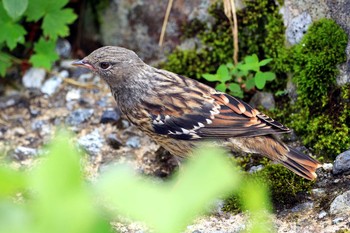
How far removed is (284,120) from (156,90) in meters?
1.05

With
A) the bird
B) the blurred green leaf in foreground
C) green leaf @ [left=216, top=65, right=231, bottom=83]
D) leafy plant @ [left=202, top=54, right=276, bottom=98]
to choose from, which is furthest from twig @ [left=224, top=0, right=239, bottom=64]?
the blurred green leaf in foreground

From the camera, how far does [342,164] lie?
4102 millimetres

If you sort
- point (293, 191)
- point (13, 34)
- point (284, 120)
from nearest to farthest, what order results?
point (293, 191) → point (284, 120) → point (13, 34)

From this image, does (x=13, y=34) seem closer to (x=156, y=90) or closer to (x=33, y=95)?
(x=33, y=95)

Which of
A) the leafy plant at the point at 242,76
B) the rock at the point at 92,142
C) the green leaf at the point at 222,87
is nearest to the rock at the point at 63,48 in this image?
the rock at the point at 92,142

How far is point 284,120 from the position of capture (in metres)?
4.75

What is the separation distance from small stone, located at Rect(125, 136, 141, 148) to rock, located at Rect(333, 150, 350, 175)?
166 centimetres

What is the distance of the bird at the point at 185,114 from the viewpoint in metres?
4.15

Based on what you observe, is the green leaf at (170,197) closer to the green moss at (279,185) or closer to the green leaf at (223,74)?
the green moss at (279,185)

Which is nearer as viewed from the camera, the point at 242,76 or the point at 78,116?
the point at 242,76

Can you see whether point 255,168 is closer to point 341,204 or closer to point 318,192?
point 318,192

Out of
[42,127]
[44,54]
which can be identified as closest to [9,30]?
[44,54]

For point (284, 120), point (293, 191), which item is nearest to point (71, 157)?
point (293, 191)

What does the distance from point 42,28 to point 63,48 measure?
0.52 metres
